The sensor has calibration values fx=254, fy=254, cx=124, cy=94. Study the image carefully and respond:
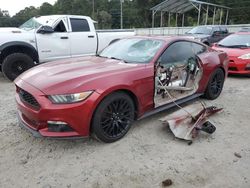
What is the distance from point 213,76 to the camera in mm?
→ 5484

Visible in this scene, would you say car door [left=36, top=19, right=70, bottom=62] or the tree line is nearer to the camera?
car door [left=36, top=19, right=70, bottom=62]

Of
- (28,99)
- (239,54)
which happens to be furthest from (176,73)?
(239,54)

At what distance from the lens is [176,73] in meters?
4.57

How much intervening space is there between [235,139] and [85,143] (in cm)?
226

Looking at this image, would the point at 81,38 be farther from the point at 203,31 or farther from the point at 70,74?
the point at 203,31

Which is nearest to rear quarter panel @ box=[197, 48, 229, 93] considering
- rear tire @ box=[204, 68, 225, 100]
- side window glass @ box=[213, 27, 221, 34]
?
rear tire @ box=[204, 68, 225, 100]

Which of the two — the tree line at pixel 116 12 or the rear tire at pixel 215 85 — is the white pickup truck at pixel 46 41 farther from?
the tree line at pixel 116 12

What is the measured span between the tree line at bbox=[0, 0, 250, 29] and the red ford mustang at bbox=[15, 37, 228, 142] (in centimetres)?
3388

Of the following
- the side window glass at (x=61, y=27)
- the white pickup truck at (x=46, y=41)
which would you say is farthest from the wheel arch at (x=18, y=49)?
the side window glass at (x=61, y=27)

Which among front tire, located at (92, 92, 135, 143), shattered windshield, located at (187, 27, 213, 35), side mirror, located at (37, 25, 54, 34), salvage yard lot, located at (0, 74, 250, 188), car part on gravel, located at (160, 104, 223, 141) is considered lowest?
salvage yard lot, located at (0, 74, 250, 188)

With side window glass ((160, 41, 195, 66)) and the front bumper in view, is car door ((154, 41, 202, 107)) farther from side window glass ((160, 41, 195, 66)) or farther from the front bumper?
the front bumper

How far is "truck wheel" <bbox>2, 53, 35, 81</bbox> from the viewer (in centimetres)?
696

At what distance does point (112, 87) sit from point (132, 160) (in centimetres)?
99

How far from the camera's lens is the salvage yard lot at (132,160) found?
289cm
